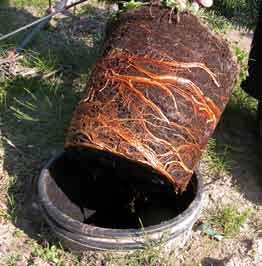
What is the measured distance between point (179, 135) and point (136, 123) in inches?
7.0

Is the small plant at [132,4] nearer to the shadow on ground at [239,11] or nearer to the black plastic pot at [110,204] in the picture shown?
the black plastic pot at [110,204]

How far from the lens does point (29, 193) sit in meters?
2.86

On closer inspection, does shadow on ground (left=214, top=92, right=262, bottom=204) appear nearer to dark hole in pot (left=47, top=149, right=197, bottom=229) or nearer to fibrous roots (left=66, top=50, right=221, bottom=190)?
dark hole in pot (left=47, top=149, right=197, bottom=229)

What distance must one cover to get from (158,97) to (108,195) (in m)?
0.86

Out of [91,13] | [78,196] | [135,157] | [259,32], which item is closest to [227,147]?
[259,32]

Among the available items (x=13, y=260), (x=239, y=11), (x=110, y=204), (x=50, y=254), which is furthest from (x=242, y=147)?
(x=13, y=260)

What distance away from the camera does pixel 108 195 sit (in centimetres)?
282

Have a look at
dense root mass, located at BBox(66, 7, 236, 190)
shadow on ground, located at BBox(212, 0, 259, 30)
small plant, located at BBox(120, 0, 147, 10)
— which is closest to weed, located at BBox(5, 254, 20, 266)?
dense root mass, located at BBox(66, 7, 236, 190)

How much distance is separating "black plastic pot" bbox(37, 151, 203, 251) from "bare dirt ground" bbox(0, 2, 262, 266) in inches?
5.4

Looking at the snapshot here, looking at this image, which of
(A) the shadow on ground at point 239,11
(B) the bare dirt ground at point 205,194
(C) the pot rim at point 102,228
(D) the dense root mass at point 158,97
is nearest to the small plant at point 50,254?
(B) the bare dirt ground at point 205,194

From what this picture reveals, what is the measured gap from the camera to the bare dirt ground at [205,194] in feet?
8.30

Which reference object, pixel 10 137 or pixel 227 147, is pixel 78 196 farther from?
pixel 227 147

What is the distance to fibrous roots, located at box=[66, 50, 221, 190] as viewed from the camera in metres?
2.12

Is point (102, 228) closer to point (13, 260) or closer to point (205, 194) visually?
point (13, 260)
